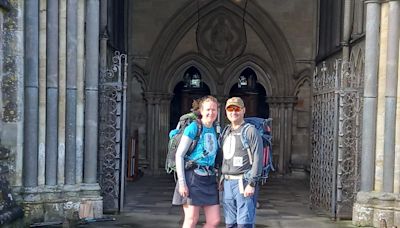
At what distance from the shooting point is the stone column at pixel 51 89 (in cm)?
805

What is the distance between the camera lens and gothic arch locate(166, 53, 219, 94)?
54.2 ft

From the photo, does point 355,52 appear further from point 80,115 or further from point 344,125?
point 80,115

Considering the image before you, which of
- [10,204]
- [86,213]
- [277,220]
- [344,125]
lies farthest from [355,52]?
[10,204]

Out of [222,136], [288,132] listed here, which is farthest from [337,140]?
[288,132]

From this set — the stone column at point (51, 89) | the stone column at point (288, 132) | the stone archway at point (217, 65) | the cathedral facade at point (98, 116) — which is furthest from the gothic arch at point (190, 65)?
the stone column at point (51, 89)

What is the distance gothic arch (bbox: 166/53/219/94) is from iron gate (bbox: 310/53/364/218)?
21.9 ft

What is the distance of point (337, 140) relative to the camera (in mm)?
8938

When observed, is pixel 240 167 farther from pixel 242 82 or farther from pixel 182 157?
pixel 242 82

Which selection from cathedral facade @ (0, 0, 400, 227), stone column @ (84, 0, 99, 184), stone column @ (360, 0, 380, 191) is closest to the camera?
cathedral facade @ (0, 0, 400, 227)

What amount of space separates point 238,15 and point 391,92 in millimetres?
9016

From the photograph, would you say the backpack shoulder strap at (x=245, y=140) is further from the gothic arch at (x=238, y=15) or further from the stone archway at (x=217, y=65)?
the gothic arch at (x=238, y=15)

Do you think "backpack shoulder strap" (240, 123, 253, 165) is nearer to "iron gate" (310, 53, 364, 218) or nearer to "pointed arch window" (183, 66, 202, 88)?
"iron gate" (310, 53, 364, 218)

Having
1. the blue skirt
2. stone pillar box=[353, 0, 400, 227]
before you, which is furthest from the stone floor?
the blue skirt

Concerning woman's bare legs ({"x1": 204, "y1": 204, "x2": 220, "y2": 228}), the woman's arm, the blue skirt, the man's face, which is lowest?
woman's bare legs ({"x1": 204, "y1": 204, "x2": 220, "y2": 228})
